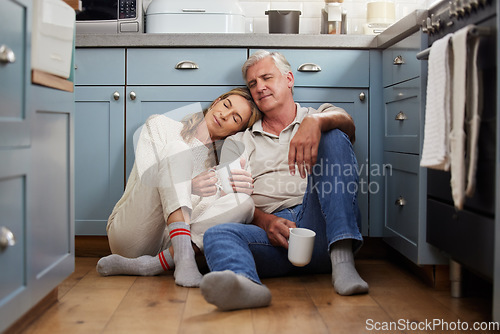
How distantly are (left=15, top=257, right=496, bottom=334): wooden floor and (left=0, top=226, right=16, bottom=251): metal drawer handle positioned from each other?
331 mm

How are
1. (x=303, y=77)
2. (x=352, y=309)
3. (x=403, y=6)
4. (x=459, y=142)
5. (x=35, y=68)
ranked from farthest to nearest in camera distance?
1. (x=403, y=6)
2. (x=303, y=77)
3. (x=352, y=309)
4. (x=35, y=68)
5. (x=459, y=142)

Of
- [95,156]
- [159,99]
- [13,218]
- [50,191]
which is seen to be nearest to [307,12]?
[159,99]

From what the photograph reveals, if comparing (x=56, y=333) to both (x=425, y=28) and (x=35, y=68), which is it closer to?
(x=35, y=68)

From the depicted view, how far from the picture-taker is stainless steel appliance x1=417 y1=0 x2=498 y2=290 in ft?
4.38

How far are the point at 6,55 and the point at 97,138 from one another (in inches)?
48.1

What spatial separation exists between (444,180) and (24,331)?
4.33 ft

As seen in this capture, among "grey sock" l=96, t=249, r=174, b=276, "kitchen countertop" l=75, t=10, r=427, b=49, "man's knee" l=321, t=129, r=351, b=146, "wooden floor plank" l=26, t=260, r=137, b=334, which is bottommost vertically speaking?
"wooden floor plank" l=26, t=260, r=137, b=334

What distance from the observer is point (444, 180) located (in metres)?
1.68

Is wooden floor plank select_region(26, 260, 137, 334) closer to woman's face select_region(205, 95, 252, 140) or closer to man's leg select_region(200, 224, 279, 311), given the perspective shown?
man's leg select_region(200, 224, 279, 311)

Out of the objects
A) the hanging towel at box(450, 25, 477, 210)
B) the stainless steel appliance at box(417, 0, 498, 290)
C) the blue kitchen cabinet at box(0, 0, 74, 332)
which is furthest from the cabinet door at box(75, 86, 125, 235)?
the hanging towel at box(450, 25, 477, 210)

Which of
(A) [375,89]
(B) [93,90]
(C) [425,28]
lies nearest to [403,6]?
(A) [375,89]

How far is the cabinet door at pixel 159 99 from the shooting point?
8.05ft

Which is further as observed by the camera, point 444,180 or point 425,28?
point 425,28

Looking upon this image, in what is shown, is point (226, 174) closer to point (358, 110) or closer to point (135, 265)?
point (135, 265)
